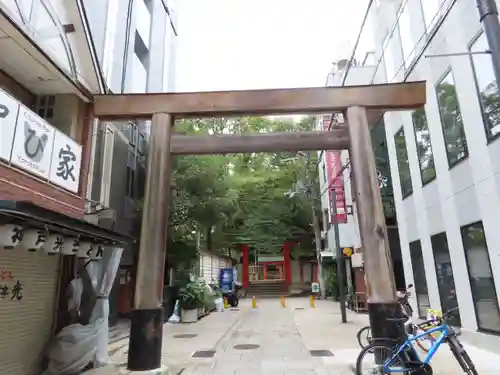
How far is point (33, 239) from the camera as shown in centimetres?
543

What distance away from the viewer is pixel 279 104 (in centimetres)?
723

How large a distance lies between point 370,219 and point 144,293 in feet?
13.3

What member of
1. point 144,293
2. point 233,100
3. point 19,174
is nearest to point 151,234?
point 144,293

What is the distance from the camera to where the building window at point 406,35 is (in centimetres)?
1142

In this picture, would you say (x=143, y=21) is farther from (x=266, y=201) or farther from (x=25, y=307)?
(x=266, y=201)

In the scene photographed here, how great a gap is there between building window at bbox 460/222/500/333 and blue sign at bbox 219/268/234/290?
17.0 meters

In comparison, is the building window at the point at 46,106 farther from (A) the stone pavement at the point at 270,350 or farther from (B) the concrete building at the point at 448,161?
(B) the concrete building at the point at 448,161

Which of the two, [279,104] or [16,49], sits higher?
[16,49]

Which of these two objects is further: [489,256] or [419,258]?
[419,258]

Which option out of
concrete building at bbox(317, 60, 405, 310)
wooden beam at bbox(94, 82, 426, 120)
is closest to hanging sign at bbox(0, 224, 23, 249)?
wooden beam at bbox(94, 82, 426, 120)

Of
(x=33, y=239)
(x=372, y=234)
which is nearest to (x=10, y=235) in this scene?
(x=33, y=239)

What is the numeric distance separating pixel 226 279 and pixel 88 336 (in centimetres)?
1807

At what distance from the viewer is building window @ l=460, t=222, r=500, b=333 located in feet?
25.3

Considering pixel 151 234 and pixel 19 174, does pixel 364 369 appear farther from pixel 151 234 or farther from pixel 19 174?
pixel 19 174
